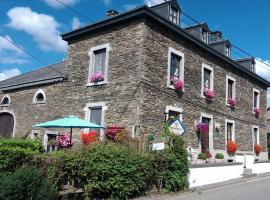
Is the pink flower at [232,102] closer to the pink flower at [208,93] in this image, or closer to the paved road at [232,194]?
the pink flower at [208,93]

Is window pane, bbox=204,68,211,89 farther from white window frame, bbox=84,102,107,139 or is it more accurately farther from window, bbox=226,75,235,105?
white window frame, bbox=84,102,107,139

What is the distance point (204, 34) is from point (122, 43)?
5971 mm

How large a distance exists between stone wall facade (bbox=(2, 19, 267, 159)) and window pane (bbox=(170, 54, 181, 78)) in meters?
0.45

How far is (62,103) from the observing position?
18578 millimetres

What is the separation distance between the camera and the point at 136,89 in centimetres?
1528

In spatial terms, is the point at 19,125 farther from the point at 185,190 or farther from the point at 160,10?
the point at 185,190

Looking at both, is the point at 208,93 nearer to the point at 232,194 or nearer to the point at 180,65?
the point at 180,65

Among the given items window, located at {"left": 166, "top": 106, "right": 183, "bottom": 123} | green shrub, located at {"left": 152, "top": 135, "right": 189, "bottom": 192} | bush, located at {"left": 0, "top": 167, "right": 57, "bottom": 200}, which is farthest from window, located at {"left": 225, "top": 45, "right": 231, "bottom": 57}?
bush, located at {"left": 0, "top": 167, "right": 57, "bottom": 200}

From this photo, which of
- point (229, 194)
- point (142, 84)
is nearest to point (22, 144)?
point (142, 84)

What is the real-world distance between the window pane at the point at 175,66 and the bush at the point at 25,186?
1006cm

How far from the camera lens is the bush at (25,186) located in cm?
786

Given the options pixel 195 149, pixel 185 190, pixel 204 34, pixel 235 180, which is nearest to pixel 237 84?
pixel 204 34

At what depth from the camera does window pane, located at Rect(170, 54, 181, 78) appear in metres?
17.3

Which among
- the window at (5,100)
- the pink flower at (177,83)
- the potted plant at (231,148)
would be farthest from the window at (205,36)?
the window at (5,100)
